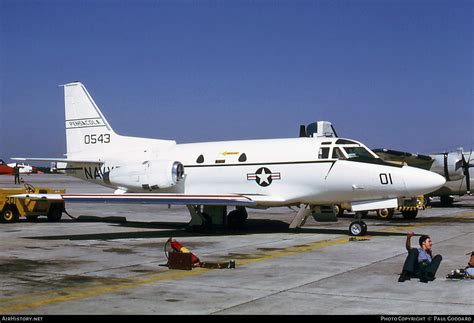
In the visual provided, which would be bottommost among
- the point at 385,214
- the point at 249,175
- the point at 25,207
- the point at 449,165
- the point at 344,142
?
the point at 385,214

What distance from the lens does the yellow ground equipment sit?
28.5 metres

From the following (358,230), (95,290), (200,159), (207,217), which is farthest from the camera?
(200,159)

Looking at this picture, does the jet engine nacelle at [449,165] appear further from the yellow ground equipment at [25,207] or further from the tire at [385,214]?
the yellow ground equipment at [25,207]

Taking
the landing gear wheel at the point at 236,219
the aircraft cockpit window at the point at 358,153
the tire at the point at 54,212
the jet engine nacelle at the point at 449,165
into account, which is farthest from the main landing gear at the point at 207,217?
the jet engine nacelle at the point at 449,165

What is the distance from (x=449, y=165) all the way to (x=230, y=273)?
26298mm

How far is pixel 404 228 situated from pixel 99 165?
13.7 metres

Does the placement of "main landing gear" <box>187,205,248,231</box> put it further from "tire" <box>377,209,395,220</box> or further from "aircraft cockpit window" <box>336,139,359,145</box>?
"tire" <box>377,209,395,220</box>

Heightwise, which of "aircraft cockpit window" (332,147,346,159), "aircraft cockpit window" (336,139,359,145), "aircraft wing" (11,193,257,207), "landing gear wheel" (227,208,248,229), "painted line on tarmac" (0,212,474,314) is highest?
"aircraft cockpit window" (336,139,359,145)

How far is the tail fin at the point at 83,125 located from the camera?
28.8m

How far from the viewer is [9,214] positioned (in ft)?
93.7

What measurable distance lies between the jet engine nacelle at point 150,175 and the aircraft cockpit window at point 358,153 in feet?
22.8

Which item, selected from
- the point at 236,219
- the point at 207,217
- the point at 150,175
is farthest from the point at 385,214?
the point at 150,175

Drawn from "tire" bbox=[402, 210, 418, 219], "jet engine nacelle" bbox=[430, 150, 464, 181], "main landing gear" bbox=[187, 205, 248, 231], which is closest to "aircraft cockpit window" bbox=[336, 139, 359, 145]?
"main landing gear" bbox=[187, 205, 248, 231]

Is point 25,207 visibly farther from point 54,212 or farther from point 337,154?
point 337,154
